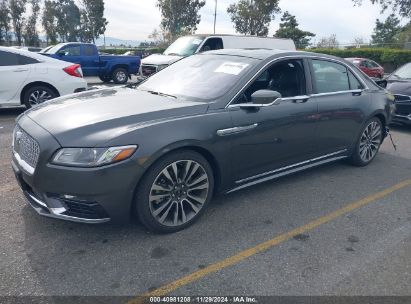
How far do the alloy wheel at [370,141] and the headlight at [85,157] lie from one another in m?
3.81

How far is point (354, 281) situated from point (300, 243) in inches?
22.8

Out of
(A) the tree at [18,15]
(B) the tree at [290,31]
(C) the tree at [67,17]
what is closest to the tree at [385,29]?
(B) the tree at [290,31]

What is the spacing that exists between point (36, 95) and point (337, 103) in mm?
6370

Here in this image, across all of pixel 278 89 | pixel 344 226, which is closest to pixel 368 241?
pixel 344 226

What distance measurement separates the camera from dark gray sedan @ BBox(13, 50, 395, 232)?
9.20ft

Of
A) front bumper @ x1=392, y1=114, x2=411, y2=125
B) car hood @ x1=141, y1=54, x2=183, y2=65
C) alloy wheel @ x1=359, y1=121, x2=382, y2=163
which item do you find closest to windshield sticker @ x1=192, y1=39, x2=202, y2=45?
car hood @ x1=141, y1=54, x2=183, y2=65

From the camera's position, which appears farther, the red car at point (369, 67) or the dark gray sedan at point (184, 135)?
the red car at point (369, 67)

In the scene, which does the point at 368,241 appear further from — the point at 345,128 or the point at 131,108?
the point at 131,108

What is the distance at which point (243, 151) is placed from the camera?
11.8 feet

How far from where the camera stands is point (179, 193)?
3.25 metres

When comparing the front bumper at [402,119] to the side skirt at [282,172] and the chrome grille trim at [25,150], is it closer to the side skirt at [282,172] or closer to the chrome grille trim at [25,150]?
the side skirt at [282,172]

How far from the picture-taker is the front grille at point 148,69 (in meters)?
11.6

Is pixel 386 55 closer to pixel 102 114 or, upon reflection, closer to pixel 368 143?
pixel 368 143

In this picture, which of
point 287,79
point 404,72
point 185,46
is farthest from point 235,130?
point 185,46
